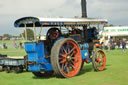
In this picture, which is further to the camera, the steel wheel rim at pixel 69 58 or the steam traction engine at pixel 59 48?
the steel wheel rim at pixel 69 58

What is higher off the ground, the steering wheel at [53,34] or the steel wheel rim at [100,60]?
the steering wheel at [53,34]

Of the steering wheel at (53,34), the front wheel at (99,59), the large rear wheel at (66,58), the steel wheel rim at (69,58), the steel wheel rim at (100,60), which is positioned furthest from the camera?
the steel wheel rim at (100,60)

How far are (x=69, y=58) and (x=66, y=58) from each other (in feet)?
0.40

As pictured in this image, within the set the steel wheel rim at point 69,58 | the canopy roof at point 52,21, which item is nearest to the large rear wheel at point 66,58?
the steel wheel rim at point 69,58

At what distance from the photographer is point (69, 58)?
801 centimetres

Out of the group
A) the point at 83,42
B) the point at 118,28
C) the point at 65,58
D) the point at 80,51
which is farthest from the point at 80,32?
the point at 118,28

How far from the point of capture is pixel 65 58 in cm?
793

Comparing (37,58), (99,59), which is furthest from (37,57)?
(99,59)

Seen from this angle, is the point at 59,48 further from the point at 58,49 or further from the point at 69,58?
the point at 69,58

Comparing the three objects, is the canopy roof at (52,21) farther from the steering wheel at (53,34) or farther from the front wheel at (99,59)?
the front wheel at (99,59)

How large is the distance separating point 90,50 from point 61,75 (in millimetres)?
2755

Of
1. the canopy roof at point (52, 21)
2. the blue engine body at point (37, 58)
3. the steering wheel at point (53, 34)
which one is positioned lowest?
the blue engine body at point (37, 58)

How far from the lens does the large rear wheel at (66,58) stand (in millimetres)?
7371

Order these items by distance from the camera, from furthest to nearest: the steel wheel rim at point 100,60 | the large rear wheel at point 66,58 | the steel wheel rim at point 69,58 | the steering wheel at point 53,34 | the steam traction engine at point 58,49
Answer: the steel wheel rim at point 100,60 < the steering wheel at point 53,34 < the steel wheel rim at point 69,58 < the steam traction engine at point 58,49 < the large rear wheel at point 66,58
